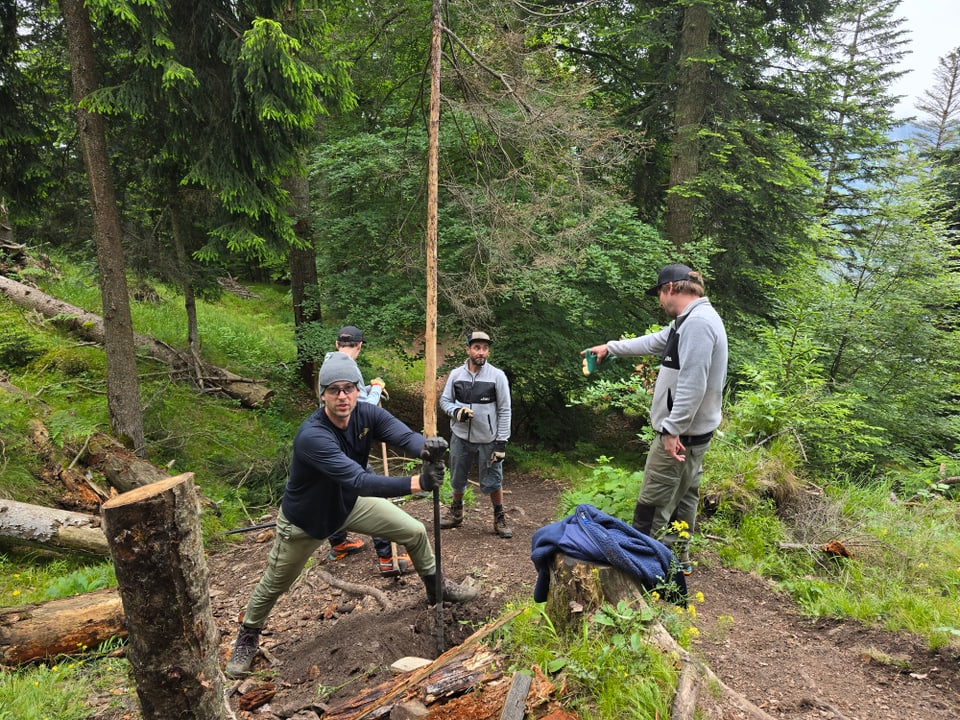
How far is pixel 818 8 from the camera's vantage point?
10672 mm

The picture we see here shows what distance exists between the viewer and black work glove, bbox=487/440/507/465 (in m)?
5.83

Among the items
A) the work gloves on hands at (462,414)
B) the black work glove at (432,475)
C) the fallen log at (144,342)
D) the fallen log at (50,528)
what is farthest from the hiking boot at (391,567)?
the fallen log at (144,342)

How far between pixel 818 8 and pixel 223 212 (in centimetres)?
1176

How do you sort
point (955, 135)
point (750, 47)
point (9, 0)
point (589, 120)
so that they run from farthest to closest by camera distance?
point (955, 135), point (750, 47), point (589, 120), point (9, 0)

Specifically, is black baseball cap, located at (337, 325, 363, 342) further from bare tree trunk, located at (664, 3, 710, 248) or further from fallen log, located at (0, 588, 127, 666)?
bare tree trunk, located at (664, 3, 710, 248)

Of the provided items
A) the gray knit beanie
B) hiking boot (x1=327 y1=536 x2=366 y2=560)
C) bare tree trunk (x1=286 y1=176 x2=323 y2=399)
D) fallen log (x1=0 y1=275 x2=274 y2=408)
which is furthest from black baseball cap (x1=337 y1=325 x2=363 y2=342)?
fallen log (x1=0 y1=275 x2=274 y2=408)

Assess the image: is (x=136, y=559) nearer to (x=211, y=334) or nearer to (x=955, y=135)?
(x=211, y=334)

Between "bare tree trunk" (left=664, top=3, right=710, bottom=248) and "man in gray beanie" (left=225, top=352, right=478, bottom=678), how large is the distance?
826 centimetres

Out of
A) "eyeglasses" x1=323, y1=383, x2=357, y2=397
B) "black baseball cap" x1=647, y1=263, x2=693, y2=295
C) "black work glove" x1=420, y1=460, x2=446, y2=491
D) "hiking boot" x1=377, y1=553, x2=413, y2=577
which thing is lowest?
"hiking boot" x1=377, y1=553, x2=413, y2=577

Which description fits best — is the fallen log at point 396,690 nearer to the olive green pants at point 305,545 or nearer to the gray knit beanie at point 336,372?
the olive green pants at point 305,545

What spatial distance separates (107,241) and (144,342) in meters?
4.21

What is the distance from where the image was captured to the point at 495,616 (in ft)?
13.0

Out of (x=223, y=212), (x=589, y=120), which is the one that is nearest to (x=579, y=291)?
(x=589, y=120)

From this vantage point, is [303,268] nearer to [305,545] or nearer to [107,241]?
[107,241]
